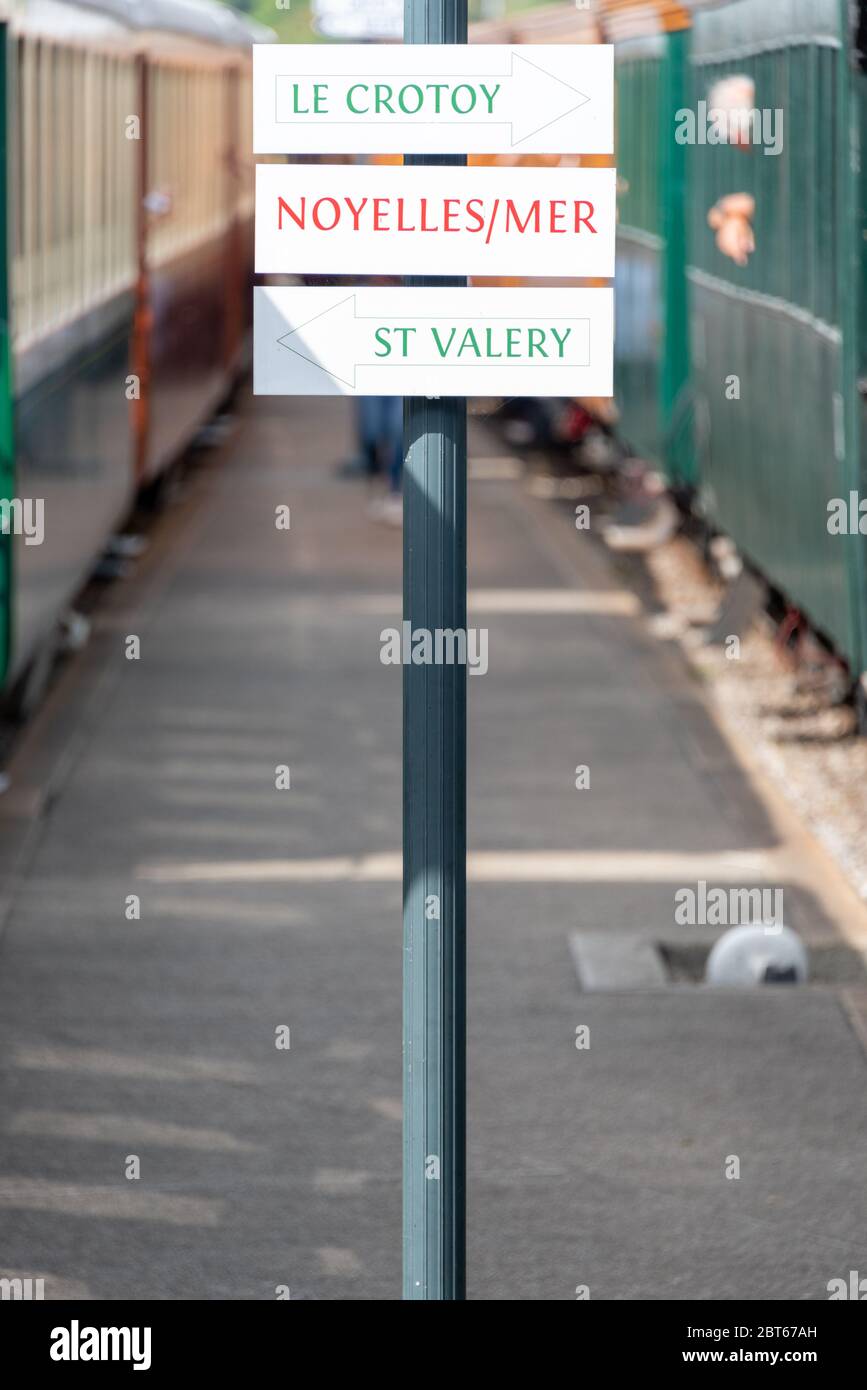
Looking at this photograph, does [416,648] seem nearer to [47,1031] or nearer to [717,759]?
[47,1031]

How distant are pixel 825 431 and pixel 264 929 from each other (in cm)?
285

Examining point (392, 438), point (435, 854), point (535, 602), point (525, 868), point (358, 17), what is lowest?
point (525, 868)

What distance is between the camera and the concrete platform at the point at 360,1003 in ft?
17.8

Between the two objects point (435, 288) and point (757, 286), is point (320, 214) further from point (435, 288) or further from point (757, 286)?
point (757, 286)

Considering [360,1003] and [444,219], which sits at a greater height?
[444,219]

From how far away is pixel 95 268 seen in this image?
40.4ft

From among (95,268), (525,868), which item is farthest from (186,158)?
(525,868)

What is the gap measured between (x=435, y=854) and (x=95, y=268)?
28.7 feet

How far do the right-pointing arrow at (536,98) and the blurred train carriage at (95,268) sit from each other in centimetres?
510

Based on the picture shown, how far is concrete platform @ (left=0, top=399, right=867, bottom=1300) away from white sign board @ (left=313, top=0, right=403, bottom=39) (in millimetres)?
2780

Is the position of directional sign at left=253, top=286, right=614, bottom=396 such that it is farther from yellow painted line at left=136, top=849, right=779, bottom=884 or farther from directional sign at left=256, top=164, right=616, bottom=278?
yellow painted line at left=136, top=849, right=779, bottom=884

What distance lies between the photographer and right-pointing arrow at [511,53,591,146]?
382cm

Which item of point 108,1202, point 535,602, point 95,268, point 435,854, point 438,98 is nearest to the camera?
point 438,98

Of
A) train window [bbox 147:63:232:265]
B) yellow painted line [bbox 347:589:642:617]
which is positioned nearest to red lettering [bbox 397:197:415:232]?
yellow painted line [bbox 347:589:642:617]
